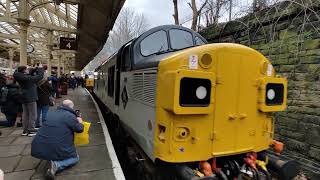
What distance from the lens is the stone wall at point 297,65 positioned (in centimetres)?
612

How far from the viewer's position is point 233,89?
4.13 m

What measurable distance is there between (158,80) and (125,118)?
7.84 feet

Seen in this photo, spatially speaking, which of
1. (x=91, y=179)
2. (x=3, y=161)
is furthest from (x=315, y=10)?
(x=3, y=161)

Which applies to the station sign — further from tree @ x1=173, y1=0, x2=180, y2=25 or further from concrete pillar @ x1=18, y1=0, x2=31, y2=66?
concrete pillar @ x1=18, y1=0, x2=31, y2=66

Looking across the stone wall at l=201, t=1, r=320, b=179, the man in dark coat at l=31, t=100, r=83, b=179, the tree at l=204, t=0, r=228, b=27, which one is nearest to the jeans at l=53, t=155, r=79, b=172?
the man in dark coat at l=31, t=100, r=83, b=179

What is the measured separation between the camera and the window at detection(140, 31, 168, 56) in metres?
5.66

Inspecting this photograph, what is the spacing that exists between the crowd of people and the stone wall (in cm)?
448

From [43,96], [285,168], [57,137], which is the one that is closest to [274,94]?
[285,168]

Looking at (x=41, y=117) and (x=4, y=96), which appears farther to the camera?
(x=41, y=117)

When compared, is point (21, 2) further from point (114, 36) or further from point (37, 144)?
point (114, 36)

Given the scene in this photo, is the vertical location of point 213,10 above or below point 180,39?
above

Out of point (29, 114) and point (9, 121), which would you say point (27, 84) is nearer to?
point (29, 114)

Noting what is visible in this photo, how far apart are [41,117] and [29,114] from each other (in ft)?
4.18

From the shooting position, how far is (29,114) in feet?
25.0
